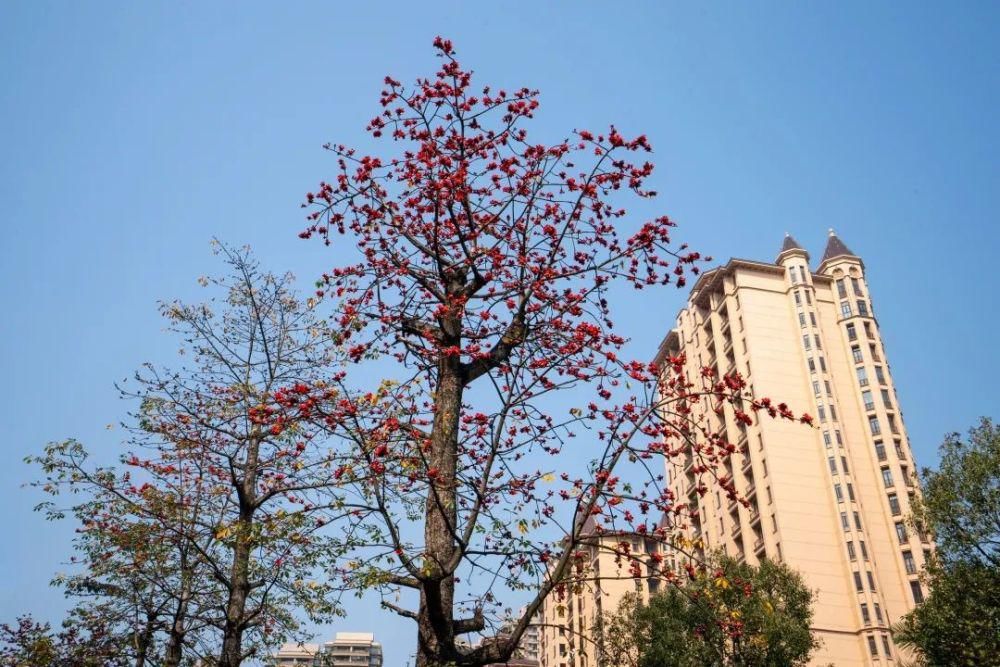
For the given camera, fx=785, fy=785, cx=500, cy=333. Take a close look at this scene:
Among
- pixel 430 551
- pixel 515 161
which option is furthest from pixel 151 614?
pixel 515 161

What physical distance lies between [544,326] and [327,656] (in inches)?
248

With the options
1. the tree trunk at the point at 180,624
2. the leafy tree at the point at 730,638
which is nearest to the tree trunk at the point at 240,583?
→ the tree trunk at the point at 180,624

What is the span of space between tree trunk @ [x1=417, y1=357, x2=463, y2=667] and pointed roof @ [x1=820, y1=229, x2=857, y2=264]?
216 ft

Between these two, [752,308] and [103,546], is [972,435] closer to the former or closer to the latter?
[103,546]

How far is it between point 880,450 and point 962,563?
3607cm

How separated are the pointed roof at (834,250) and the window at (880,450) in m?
17.7

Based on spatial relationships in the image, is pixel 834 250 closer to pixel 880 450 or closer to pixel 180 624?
pixel 880 450

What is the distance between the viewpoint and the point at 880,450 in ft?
185

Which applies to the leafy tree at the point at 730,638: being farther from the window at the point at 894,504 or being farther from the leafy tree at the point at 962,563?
the window at the point at 894,504

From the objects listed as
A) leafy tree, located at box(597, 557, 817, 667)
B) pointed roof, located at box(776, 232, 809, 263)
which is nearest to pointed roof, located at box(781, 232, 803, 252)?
pointed roof, located at box(776, 232, 809, 263)

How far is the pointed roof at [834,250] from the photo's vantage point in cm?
6718

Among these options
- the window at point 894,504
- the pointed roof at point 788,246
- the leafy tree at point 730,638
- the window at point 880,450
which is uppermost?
the pointed roof at point 788,246

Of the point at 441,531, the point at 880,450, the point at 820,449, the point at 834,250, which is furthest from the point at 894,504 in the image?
the point at 441,531

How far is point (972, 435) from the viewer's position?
24.4m
